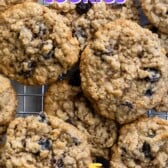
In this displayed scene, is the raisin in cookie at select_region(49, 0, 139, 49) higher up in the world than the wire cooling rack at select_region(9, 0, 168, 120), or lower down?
higher up

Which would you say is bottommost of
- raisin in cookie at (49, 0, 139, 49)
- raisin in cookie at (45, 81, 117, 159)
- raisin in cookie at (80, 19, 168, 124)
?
raisin in cookie at (45, 81, 117, 159)

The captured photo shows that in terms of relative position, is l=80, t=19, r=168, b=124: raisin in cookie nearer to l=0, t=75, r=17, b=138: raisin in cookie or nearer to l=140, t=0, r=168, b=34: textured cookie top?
l=140, t=0, r=168, b=34: textured cookie top

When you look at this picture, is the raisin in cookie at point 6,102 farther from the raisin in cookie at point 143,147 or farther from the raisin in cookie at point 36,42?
the raisin in cookie at point 143,147

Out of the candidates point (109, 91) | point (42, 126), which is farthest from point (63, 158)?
point (109, 91)

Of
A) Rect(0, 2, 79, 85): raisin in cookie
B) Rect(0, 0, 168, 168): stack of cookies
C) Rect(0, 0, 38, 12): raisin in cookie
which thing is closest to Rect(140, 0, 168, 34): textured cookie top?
Rect(0, 0, 168, 168): stack of cookies

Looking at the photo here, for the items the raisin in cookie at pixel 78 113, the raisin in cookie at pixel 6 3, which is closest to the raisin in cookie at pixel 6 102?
the raisin in cookie at pixel 78 113

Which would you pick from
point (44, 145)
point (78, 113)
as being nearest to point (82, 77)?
point (78, 113)
